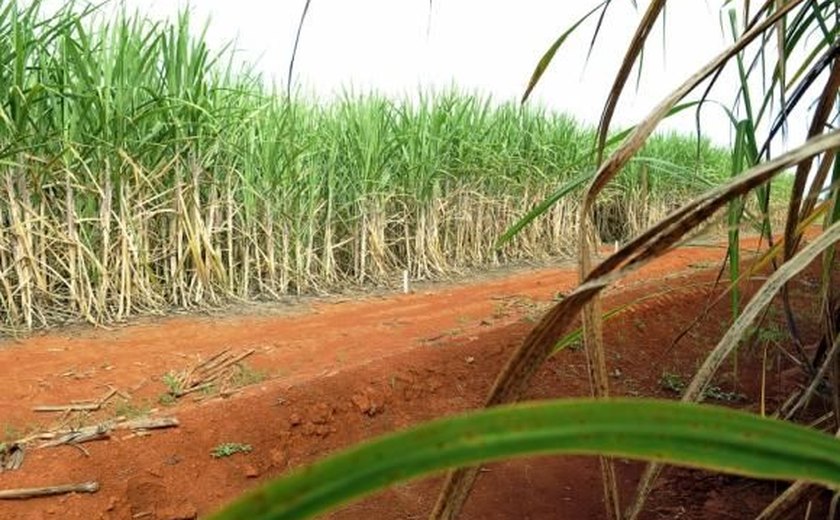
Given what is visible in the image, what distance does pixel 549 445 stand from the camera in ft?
0.67

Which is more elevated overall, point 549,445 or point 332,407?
point 549,445

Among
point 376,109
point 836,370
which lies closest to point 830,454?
point 836,370

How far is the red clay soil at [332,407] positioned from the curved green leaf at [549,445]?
2.77 ft

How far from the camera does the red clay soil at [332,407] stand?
163cm

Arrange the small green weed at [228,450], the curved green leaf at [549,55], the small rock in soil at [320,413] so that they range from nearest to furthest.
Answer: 1. the curved green leaf at [549,55]
2. the small green weed at [228,450]
3. the small rock in soil at [320,413]

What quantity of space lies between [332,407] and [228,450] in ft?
1.03

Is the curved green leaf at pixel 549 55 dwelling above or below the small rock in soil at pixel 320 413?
above

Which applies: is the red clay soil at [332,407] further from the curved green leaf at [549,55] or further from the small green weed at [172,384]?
the curved green leaf at [549,55]

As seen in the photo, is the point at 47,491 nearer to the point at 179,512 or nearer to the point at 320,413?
the point at 179,512

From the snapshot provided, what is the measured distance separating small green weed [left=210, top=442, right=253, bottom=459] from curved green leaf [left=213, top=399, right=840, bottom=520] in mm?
1861

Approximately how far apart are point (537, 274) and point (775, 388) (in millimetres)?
4848

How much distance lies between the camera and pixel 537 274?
6898mm

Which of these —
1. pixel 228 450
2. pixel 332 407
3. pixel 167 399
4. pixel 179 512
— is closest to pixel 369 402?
pixel 332 407

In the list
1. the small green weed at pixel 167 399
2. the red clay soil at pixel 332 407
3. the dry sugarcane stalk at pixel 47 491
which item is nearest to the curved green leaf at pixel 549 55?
the red clay soil at pixel 332 407
